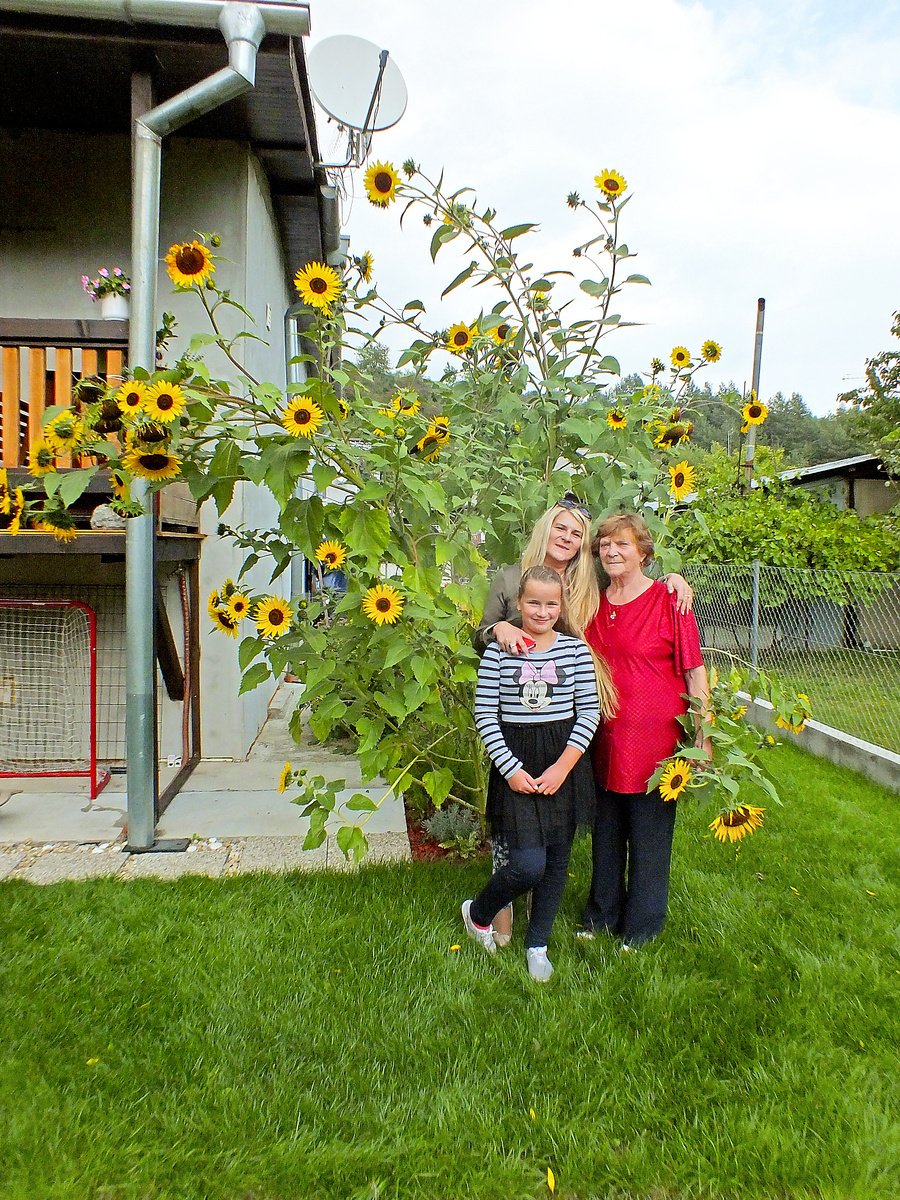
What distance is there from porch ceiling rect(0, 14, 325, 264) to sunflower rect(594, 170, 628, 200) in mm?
2036

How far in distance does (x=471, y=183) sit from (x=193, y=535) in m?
2.56

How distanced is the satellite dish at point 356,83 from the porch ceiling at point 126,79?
0.13 m

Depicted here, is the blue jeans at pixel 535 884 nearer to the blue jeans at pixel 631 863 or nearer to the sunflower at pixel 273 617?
the blue jeans at pixel 631 863

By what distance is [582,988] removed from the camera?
2.26 m

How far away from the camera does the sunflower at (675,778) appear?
2166mm

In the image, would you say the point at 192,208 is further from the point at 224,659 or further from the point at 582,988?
the point at 582,988

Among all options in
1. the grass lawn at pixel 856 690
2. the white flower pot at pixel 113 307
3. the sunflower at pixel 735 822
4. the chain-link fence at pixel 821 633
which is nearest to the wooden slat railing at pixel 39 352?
the white flower pot at pixel 113 307

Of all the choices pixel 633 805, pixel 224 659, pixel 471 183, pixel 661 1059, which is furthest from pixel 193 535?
pixel 661 1059

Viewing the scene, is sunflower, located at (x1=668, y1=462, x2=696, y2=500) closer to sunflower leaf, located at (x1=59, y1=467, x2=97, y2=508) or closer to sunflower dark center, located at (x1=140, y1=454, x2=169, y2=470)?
sunflower dark center, located at (x1=140, y1=454, x2=169, y2=470)

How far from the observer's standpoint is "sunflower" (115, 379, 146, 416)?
1918mm

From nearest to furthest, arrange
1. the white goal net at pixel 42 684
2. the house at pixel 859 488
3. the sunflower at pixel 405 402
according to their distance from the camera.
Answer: the sunflower at pixel 405 402, the white goal net at pixel 42 684, the house at pixel 859 488

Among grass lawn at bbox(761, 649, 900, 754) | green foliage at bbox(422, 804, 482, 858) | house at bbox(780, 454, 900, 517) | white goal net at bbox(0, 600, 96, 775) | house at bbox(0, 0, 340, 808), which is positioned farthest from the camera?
house at bbox(780, 454, 900, 517)

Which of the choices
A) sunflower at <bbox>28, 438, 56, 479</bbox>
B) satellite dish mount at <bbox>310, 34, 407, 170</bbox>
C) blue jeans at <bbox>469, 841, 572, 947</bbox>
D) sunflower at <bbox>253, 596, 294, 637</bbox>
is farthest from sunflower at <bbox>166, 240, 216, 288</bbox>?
satellite dish mount at <bbox>310, 34, 407, 170</bbox>

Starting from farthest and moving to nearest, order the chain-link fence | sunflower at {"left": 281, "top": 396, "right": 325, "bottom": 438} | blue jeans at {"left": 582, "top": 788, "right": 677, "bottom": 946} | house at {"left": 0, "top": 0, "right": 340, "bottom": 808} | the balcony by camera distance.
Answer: the chain-link fence, house at {"left": 0, "top": 0, "right": 340, "bottom": 808}, the balcony, blue jeans at {"left": 582, "top": 788, "right": 677, "bottom": 946}, sunflower at {"left": 281, "top": 396, "right": 325, "bottom": 438}
